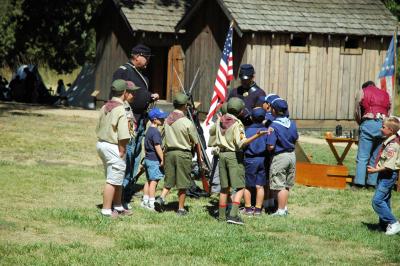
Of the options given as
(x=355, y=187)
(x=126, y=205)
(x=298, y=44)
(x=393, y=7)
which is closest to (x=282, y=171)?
A: (x=126, y=205)

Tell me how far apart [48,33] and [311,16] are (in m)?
19.0

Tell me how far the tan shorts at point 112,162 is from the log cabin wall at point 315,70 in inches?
559

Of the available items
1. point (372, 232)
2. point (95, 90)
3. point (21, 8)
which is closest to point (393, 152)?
point (372, 232)

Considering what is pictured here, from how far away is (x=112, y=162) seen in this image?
11.0 m

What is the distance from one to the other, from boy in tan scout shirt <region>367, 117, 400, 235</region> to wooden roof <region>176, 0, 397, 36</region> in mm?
13668

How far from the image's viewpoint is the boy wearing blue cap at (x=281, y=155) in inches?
464

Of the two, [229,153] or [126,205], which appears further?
[126,205]

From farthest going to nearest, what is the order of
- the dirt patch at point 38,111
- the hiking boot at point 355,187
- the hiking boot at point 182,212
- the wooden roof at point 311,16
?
the dirt patch at point 38,111
the wooden roof at point 311,16
the hiking boot at point 355,187
the hiking boot at point 182,212

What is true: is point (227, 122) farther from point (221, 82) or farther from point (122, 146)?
point (221, 82)

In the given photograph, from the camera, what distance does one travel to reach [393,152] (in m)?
10.7

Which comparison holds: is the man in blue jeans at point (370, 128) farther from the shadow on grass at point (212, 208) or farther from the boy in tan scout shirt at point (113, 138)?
the boy in tan scout shirt at point (113, 138)

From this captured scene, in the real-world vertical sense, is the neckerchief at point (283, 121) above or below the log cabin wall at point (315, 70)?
above

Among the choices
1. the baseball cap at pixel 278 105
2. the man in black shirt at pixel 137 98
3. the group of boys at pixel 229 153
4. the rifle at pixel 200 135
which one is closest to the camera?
the group of boys at pixel 229 153

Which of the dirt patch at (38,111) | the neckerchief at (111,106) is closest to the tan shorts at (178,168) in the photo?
the neckerchief at (111,106)
